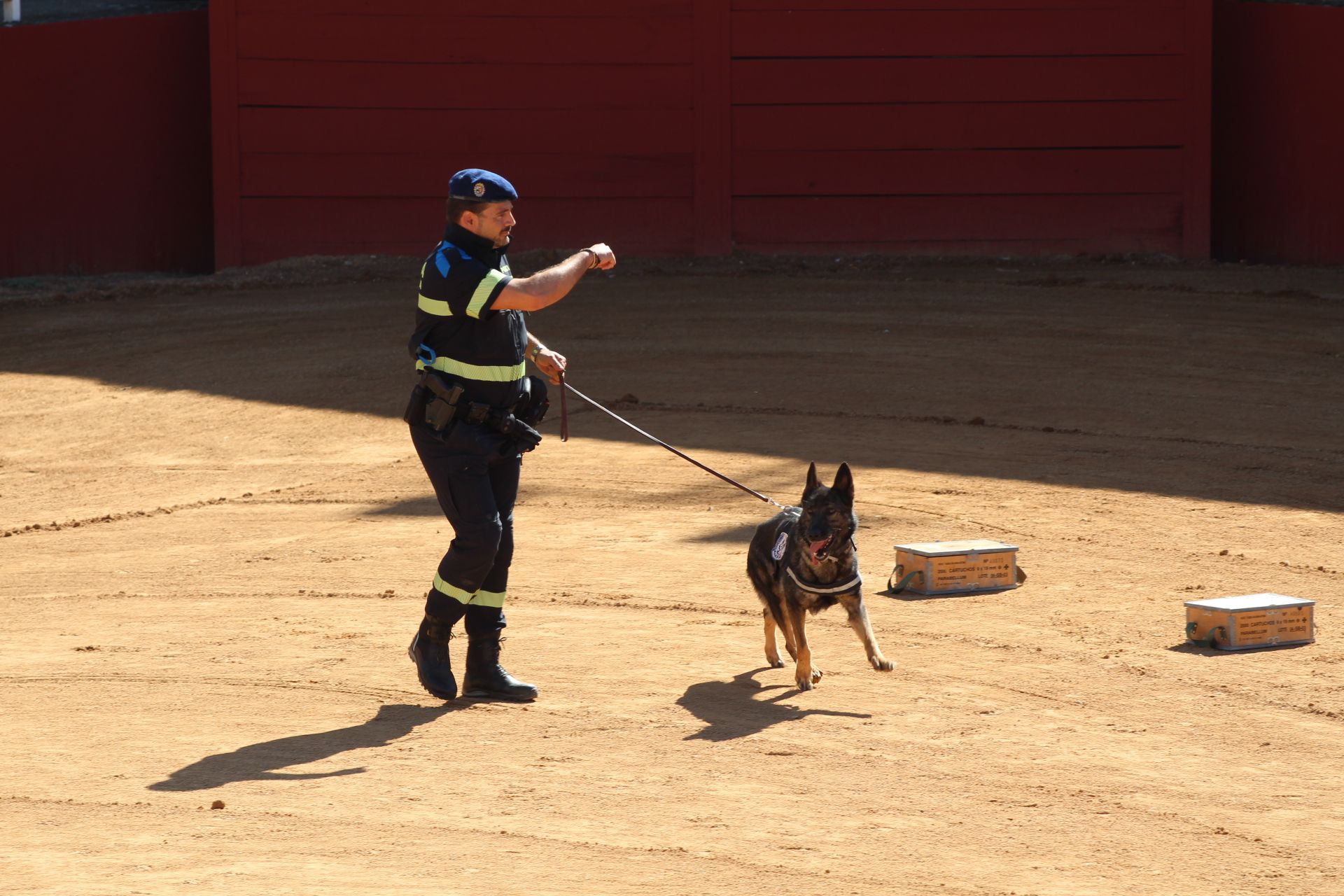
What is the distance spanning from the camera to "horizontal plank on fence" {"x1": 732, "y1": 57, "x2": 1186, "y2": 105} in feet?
58.2

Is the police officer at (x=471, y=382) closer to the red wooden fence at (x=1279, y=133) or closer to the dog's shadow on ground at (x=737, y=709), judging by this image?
the dog's shadow on ground at (x=737, y=709)

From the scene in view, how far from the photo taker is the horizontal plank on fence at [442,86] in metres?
17.9

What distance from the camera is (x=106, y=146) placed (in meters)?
18.3

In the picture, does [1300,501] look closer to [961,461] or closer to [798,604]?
[961,461]

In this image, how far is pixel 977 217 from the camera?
59.2 ft

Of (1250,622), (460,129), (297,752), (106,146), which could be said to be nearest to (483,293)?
(297,752)

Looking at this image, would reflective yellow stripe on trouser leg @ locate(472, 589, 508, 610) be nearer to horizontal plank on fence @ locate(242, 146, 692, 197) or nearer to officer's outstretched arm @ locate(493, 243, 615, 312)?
officer's outstretched arm @ locate(493, 243, 615, 312)

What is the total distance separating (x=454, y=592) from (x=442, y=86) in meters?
12.6

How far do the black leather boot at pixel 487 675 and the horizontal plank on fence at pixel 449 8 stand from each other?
1250cm

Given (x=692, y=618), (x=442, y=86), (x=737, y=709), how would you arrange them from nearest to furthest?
(x=737, y=709), (x=692, y=618), (x=442, y=86)

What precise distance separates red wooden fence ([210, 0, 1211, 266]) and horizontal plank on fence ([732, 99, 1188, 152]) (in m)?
0.02

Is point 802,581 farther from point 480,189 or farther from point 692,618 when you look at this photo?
point 480,189

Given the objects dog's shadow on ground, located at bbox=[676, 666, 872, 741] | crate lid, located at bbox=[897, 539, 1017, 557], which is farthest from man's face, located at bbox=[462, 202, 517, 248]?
crate lid, located at bbox=[897, 539, 1017, 557]

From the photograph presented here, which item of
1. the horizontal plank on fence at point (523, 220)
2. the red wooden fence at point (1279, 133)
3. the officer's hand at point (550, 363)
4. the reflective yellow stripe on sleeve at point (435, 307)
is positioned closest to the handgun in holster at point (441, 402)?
the reflective yellow stripe on sleeve at point (435, 307)
